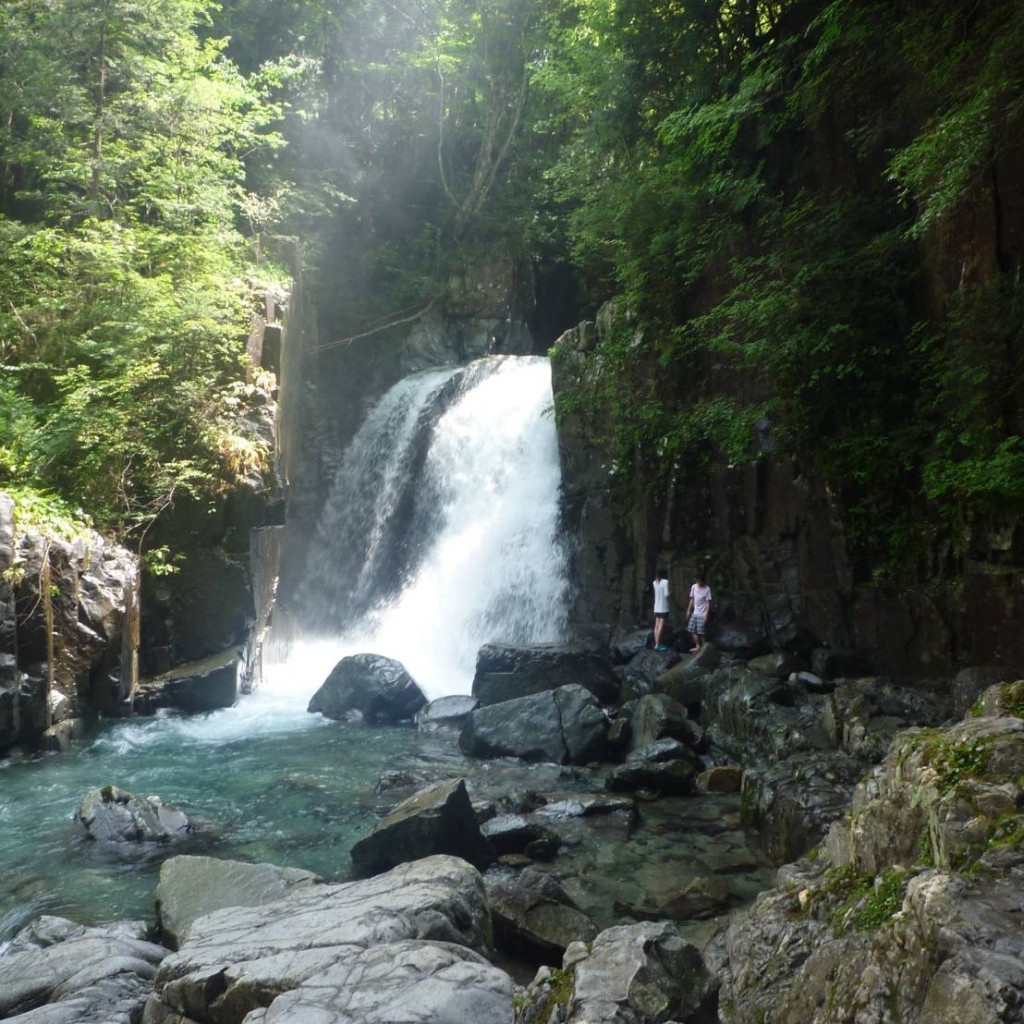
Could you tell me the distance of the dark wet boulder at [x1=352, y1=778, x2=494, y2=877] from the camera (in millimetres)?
7211

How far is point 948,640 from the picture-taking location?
9.32 meters

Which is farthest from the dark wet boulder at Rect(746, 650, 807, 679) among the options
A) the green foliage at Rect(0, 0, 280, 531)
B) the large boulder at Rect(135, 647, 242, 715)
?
the green foliage at Rect(0, 0, 280, 531)

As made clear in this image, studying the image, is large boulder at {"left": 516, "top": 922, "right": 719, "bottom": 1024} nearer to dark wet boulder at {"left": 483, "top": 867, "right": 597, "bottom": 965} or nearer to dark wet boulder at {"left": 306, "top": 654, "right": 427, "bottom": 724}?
dark wet boulder at {"left": 483, "top": 867, "right": 597, "bottom": 965}

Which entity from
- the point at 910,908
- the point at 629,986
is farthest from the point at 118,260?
the point at 910,908

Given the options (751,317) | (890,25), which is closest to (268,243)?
(751,317)

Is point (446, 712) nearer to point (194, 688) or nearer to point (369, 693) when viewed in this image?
point (369, 693)

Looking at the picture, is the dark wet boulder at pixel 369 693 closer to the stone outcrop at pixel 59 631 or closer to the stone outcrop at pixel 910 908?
the stone outcrop at pixel 59 631

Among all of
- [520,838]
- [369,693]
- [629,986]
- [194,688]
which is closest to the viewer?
[629,986]

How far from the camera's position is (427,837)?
7195mm

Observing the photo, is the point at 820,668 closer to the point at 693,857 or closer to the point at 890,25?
the point at 693,857

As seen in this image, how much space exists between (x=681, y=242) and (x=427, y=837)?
33.2 feet

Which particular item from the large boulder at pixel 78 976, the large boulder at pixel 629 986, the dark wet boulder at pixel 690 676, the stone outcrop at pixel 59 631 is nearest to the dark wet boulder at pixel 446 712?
the dark wet boulder at pixel 690 676

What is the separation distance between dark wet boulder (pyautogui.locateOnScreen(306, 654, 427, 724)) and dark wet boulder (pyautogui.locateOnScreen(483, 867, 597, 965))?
715 centimetres

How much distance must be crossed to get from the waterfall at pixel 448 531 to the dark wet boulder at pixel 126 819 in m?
6.77
